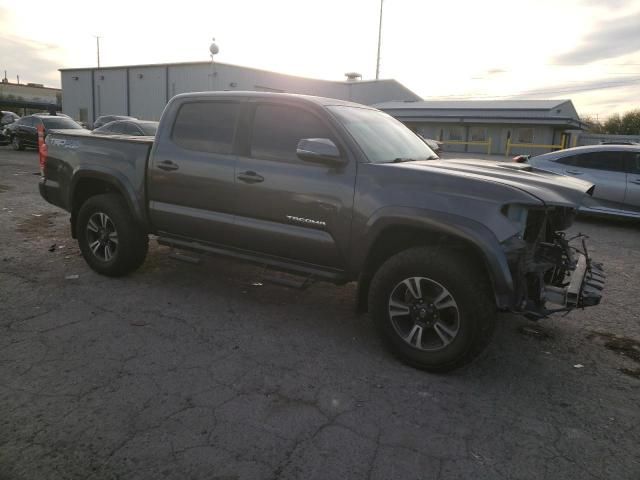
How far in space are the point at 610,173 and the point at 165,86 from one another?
34.2 meters

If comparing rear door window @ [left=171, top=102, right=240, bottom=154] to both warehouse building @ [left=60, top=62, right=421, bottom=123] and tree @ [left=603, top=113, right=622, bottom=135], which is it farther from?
tree @ [left=603, top=113, right=622, bottom=135]

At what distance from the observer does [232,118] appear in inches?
184

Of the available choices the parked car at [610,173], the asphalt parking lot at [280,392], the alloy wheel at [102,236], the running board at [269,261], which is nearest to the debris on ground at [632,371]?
the asphalt parking lot at [280,392]

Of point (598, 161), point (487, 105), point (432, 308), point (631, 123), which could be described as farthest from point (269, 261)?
point (631, 123)

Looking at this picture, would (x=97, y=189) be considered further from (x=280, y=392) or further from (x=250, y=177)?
(x=280, y=392)

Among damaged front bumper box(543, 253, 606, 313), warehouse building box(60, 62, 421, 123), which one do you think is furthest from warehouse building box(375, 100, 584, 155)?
damaged front bumper box(543, 253, 606, 313)

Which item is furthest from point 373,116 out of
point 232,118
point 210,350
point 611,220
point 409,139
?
point 611,220

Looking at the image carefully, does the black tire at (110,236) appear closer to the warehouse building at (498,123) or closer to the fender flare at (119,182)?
the fender flare at (119,182)

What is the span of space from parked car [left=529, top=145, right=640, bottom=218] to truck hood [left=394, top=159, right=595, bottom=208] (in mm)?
5700

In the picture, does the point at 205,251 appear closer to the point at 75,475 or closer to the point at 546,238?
the point at 75,475

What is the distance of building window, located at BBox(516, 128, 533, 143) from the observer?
35844 millimetres

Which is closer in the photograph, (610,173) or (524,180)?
(524,180)

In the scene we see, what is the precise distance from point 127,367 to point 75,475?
111 cm

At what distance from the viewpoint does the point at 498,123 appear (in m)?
35.1
